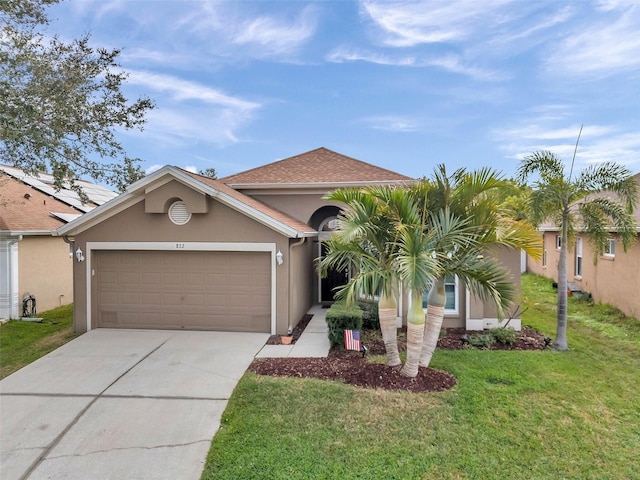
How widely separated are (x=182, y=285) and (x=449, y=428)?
7861mm

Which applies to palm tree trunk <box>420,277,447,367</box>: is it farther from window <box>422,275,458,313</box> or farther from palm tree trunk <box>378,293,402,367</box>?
window <box>422,275,458,313</box>

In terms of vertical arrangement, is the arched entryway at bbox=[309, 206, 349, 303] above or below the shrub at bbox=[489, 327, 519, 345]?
above

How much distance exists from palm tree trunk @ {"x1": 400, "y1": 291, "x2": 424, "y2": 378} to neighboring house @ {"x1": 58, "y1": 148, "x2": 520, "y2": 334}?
417 cm

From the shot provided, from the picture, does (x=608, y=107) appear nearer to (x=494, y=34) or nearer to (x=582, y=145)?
(x=494, y=34)

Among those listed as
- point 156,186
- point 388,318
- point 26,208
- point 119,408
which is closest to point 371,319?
point 388,318

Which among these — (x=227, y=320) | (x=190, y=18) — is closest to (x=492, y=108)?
(x=190, y=18)

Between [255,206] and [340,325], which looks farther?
[255,206]

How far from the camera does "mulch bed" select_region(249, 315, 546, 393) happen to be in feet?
21.6

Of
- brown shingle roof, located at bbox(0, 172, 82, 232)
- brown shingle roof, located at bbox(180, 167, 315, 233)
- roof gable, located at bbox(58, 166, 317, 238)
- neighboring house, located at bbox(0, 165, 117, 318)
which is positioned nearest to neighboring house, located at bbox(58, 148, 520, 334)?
roof gable, located at bbox(58, 166, 317, 238)

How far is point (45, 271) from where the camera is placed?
45.3ft

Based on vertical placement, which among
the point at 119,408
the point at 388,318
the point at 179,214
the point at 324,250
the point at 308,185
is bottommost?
the point at 119,408

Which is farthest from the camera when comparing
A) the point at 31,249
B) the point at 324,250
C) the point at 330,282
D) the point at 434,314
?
the point at 324,250

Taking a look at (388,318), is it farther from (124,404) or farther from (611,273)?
(611,273)

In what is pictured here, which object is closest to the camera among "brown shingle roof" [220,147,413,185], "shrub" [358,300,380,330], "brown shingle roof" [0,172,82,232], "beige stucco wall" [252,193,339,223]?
"shrub" [358,300,380,330]
